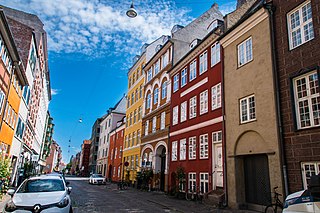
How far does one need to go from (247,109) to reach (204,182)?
6.32 metres

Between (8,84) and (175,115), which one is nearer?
(8,84)

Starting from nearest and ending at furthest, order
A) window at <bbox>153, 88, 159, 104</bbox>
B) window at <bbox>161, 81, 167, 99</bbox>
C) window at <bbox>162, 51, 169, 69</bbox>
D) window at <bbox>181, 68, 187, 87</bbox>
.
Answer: window at <bbox>181, 68, 187, 87</bbox>, window at <bbox>161, 81, 167, 99</bbox>, window at <bbox>162, 51, 169, 69</bbox>, window at <bbox>153, 88, 159, 104</bbox>

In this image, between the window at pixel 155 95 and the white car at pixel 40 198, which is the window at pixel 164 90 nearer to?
the window at pixel 155 95

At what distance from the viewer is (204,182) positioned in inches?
689

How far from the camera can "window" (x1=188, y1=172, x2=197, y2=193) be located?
1853 cm

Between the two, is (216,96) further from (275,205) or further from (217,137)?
(275,205)

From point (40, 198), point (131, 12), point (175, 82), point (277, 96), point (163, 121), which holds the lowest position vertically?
point (40, 198)

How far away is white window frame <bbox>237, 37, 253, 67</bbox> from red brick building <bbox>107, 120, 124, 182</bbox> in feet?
94.5

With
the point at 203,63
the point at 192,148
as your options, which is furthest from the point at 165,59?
the point at 192,148

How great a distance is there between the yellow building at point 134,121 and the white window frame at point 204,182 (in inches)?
605

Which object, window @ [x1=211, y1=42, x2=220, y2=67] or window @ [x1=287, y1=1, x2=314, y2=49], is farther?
window @ [x1=211, y1=42, x2=220, y2=67]

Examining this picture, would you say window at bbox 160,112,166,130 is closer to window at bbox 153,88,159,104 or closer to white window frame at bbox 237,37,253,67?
window at bbox 153,88,159,104

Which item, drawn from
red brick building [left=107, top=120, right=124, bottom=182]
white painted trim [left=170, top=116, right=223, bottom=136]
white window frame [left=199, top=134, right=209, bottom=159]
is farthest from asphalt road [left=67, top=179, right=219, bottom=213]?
red brick building [left=107, top=120, right=124, bottom=182]

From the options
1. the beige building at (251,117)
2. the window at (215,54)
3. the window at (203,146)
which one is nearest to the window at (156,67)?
the window at (215,54)
